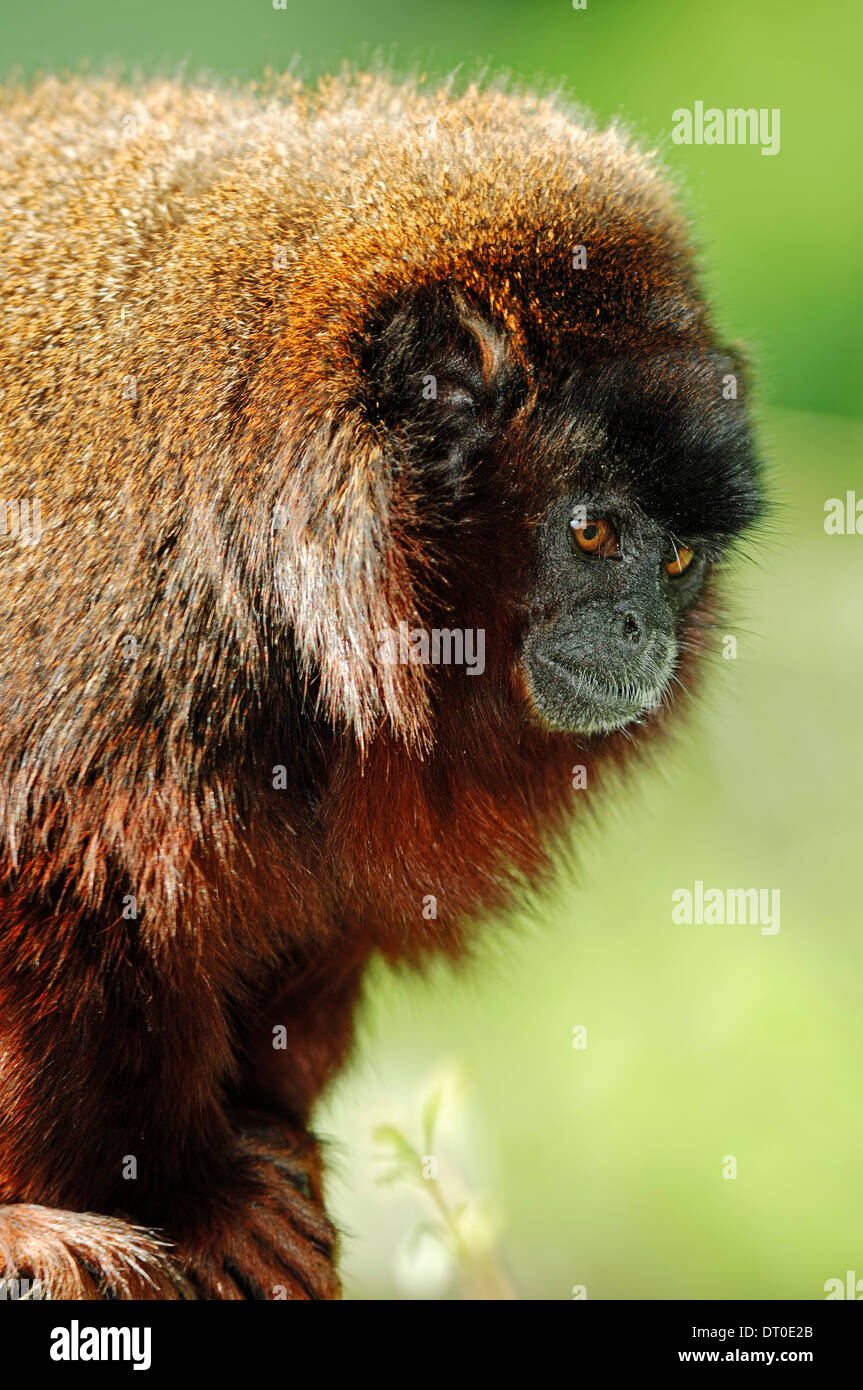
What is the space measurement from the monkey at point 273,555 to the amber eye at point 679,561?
2 centimetres

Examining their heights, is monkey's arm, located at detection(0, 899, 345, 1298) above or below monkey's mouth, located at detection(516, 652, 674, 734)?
below

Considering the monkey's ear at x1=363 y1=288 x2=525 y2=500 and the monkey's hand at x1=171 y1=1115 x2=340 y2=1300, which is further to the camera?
the monkey's hand at x1=171 y1=1115 x2=340 y2=1300

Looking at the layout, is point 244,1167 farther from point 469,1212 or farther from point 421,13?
point 421,13

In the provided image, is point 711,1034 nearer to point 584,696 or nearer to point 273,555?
point 584,696

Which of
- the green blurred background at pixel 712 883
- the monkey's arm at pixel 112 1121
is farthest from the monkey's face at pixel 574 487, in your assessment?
the green blurred background at pixel 712 883

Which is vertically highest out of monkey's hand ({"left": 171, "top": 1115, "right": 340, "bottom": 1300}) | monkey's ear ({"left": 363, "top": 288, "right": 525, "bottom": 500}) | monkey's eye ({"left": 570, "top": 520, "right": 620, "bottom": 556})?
monkey's ear ({"left": 363, "top": 288, "right": 525, "bottom": 500})

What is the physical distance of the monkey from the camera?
7.99 ft

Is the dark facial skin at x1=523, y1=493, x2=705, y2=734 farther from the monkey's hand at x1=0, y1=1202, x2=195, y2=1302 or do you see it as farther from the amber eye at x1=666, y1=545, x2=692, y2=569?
the monkey's hand at x1=0, y1=1202, x2=195, y2=1302

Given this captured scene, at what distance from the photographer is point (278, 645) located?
2473mm

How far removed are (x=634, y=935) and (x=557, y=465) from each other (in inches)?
179

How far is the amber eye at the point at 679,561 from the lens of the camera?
285 cm

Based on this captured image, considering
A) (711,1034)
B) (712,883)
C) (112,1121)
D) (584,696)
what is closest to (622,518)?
(584,696)

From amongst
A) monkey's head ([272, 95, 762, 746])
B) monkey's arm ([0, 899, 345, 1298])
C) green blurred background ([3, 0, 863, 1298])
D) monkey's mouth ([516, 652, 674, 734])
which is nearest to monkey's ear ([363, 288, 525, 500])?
monkey's head ([272, 95, 762, 746])

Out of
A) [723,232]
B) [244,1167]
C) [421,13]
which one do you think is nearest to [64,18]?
[421,13]
